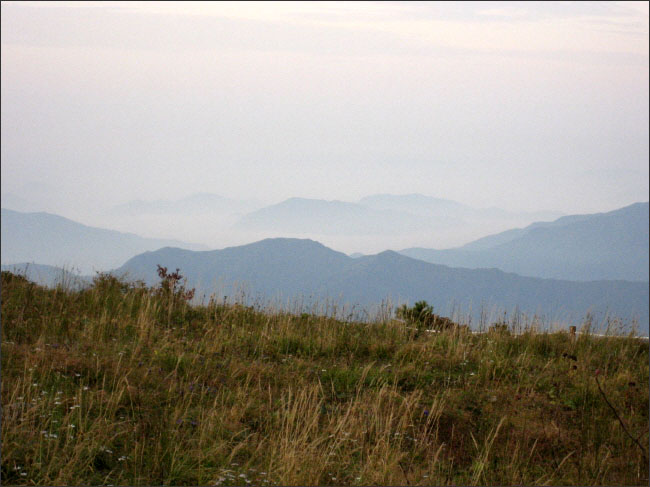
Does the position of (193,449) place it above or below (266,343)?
below

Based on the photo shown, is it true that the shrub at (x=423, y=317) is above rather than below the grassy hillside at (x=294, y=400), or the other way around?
above

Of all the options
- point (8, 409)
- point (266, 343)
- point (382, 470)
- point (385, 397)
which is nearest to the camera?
point (382, 470)

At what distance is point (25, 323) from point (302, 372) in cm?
424

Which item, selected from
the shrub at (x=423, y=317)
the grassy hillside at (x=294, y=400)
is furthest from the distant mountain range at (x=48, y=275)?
the shrub at (x=423, y=317)

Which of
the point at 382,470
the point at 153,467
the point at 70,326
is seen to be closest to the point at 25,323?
the point at 70,326

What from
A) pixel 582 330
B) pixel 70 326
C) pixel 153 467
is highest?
pixel 582 330

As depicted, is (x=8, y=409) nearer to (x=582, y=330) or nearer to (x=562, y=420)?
(x=562, y=420)

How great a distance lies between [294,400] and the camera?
7.38 m

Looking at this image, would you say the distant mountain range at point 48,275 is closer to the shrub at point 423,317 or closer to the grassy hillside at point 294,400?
the grassy hillside at point 294,400

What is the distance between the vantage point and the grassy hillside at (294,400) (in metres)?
5.54

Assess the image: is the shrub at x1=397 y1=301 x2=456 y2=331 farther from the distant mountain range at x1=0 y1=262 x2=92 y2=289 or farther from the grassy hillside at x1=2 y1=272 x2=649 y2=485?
the distant mountain range at x1=0 y1=262 x2=92 y2=289

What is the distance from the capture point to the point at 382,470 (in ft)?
18.0

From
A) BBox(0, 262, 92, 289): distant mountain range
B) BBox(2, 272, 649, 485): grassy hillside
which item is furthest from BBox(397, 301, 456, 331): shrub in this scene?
BBox(0, 262, 92, 289): distant mountain range

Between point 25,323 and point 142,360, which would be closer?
point 142,360
